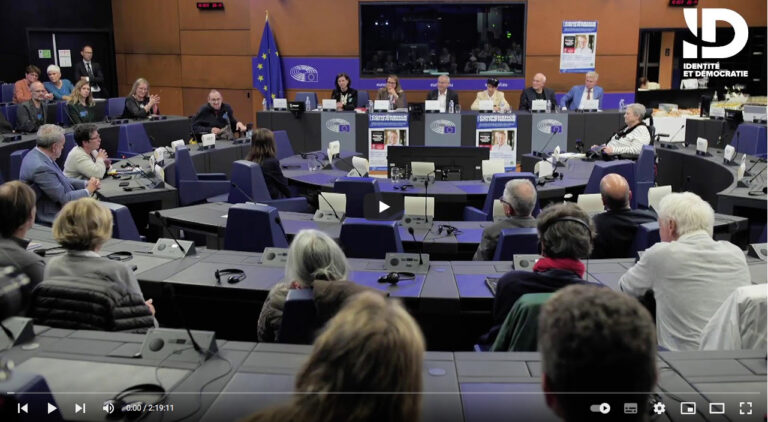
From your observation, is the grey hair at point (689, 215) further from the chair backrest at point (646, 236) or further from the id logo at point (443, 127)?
the id logo at point (443, 127)

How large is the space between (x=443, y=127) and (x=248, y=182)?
4.13 meters

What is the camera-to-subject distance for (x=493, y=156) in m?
9.62

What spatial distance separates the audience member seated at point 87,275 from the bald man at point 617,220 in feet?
9.05

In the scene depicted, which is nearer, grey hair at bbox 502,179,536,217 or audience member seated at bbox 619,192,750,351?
audience member seated at bbox 619,192,750,351

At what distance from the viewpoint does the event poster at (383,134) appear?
956 centimetres

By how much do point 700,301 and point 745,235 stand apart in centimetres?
285

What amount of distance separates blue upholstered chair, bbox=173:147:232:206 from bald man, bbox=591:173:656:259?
3910 mm

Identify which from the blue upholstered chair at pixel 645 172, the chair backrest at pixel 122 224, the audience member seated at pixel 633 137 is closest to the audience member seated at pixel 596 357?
the chair backrest at pixel 122 224

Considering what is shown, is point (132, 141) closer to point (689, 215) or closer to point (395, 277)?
point (395, 277)

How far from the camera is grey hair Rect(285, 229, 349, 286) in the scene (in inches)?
107

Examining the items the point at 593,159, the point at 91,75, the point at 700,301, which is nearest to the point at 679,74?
the point at 593,159

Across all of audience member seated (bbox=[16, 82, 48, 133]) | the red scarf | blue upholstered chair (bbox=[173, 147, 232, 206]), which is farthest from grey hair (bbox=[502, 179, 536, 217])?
audience member seated (bbox=[16, 82, 48, 133])

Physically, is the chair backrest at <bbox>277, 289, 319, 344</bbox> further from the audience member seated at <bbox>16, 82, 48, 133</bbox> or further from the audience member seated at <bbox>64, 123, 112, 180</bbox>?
the audience member seated at <bbox>16, 82, 48, 133</bbox>

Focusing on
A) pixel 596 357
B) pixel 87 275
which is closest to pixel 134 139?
pixel 87 275
